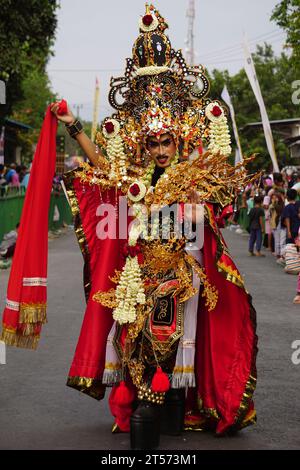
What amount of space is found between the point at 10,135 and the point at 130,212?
40.5 m

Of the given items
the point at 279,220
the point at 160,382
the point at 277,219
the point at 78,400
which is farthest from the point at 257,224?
the point at 160,382

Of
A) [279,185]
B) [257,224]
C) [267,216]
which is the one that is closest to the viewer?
[279,185]

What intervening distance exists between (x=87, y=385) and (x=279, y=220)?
1429 centimetres

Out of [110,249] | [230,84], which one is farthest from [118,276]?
[230,84]

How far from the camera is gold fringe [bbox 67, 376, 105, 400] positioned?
5.65m

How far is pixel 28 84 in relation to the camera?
65.4 metres

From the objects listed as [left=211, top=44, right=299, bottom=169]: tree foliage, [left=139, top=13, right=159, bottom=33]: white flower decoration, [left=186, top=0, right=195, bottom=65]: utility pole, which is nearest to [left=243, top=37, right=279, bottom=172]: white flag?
[left=186, top=0, right=195, bottom=65]: utility pole

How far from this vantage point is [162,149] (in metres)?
5.51

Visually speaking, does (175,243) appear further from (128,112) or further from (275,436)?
(275,436)

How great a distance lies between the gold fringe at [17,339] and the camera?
5.61 meters

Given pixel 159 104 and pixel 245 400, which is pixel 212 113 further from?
pixel 245 400

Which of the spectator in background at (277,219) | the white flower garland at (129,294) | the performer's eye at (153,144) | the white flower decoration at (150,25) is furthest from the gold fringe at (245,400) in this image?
the spectator in background at (277,219)

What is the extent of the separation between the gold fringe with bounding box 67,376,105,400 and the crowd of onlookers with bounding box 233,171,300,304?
936 cm

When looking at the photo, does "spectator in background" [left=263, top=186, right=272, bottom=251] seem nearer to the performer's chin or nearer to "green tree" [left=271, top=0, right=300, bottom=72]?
"green tree" [left=271, top=0, right=300, bottom=72]
